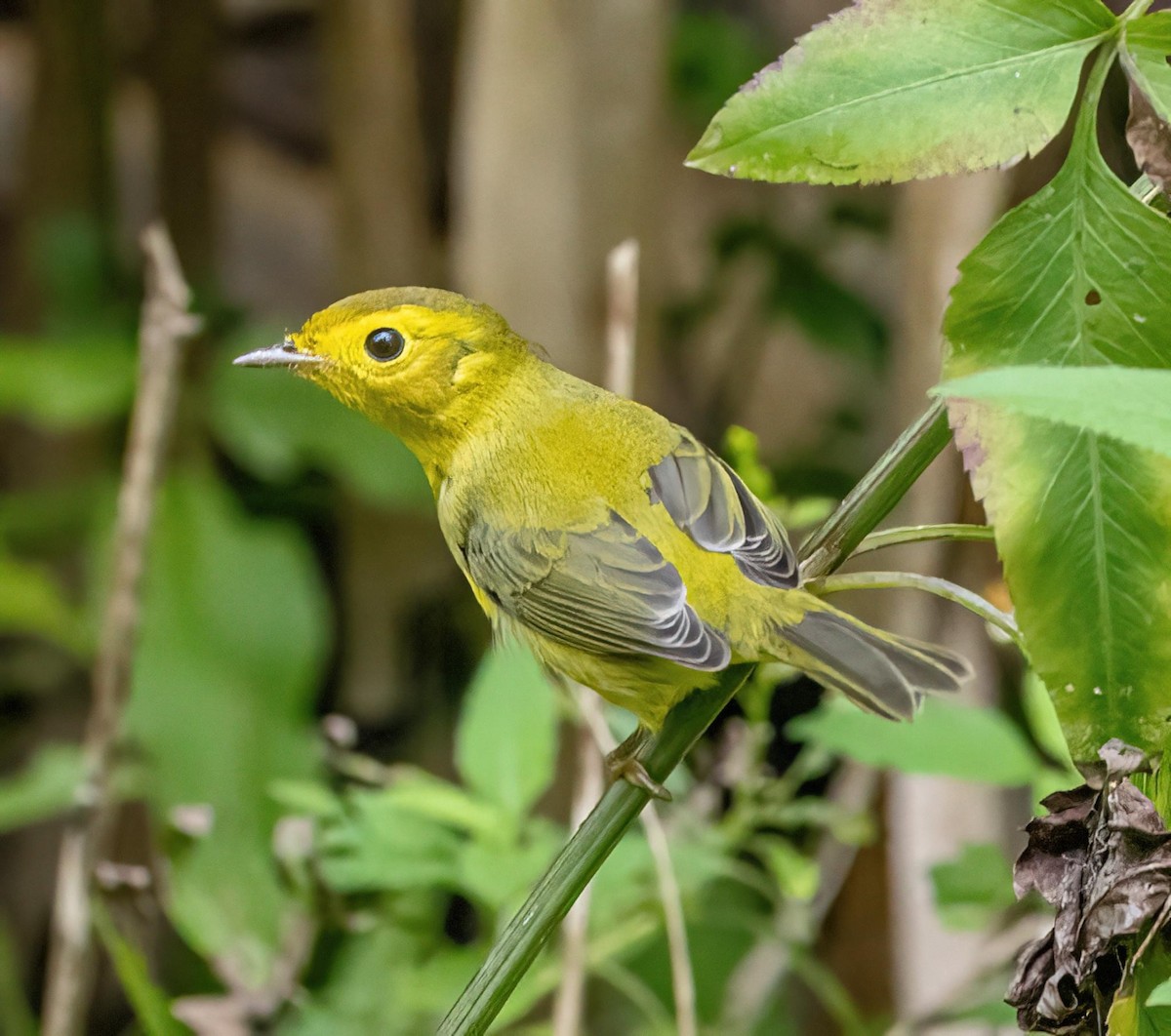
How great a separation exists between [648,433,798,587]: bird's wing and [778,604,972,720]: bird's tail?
0.35 feet

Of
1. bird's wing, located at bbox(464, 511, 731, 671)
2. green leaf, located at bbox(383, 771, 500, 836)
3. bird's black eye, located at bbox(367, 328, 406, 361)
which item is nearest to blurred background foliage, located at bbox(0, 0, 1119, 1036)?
green leaf, located at bbox(383, 771, 500, 836)

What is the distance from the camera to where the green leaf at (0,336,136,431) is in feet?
9.89

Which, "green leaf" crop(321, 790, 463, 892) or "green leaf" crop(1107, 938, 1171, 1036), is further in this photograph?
"green leaf" crop(321, 790, 463, 892)

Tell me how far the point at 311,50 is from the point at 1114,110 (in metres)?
4.89

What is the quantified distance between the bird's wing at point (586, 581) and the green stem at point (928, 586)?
0.28 metres

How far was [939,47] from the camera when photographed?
0.63 meters

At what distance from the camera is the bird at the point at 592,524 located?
103 cm

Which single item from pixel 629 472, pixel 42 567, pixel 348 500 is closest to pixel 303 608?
pixel 348 500

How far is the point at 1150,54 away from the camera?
0.63 metres

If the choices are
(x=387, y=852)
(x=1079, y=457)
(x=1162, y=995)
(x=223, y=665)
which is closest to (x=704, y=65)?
(x=223, y=665)

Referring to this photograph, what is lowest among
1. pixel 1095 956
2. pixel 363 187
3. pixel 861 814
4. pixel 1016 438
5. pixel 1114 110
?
pixel 861 814

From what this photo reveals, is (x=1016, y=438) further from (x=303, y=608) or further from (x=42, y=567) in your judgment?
(x=42, y=567)

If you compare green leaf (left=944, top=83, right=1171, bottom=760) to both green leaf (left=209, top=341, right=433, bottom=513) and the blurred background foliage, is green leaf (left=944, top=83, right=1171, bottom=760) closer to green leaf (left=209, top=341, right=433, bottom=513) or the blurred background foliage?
the blurred background foliage

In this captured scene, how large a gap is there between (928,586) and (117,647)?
1.18m
